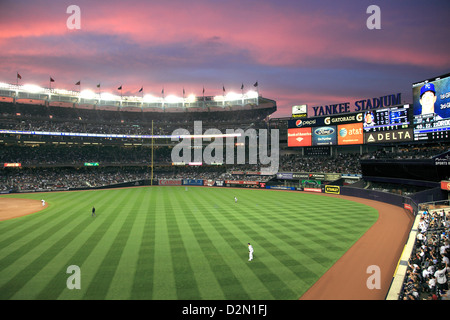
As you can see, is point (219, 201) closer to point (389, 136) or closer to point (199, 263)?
point (199, 263)

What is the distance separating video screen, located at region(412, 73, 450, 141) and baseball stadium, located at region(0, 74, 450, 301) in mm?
167

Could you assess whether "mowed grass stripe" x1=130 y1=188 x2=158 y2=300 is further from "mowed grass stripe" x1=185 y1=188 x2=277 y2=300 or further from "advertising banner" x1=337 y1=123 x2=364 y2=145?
"advertising banner" x1=337 y1=123 x2=364 y2=145

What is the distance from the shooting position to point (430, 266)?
12.1m

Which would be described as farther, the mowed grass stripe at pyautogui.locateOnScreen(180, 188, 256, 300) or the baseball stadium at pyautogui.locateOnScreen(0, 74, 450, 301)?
the baseball stadium at pyautogui.locateOnScreen(0, 74, 450, 301)

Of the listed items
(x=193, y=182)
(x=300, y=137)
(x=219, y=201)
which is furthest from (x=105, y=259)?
(x=300, y=137)

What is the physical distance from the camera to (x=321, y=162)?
5872cm

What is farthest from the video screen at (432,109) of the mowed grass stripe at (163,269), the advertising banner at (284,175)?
the mowed grass stripe at (163,269)

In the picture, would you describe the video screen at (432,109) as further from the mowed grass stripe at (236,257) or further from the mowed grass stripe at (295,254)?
the mowed grass stripe at (236,257)

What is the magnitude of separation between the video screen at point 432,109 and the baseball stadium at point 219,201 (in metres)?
0.17

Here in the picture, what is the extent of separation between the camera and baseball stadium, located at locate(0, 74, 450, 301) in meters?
13.1

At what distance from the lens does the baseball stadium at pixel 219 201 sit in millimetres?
13117

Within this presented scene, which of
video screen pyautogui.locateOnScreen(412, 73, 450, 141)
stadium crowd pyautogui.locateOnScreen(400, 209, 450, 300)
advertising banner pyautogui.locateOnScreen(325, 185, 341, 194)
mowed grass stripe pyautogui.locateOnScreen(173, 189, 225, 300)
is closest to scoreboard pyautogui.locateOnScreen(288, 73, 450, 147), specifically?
video screen pyautogui.locateOnScreen(412, 73, 450, 141)
